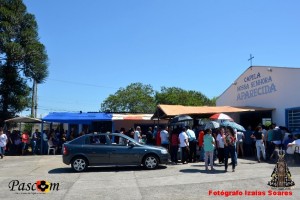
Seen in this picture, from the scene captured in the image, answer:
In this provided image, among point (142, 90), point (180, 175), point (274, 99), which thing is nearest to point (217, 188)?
point (180, 175)

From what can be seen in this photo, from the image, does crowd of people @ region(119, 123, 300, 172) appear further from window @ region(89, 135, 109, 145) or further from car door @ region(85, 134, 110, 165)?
car door @ region(85, 134, 110, 165)

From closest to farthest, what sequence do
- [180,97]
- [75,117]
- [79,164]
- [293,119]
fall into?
1. [79,164]
2. [293,119]
3. [75,117]
4. [180,97]

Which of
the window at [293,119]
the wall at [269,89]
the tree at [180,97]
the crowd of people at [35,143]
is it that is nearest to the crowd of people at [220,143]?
the window at [293,119]

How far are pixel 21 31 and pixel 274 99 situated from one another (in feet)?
64.5

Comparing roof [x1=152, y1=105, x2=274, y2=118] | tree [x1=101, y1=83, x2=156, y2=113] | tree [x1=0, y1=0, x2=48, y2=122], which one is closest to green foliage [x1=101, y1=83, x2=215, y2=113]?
tree [x1=101, y1=83, x2=156, y2=113]

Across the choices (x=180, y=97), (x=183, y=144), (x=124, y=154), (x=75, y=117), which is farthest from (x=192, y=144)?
(x=180, y=97)

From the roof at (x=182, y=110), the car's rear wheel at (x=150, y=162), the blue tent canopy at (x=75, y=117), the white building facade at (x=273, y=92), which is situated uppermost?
the white building facade at (x=273, y=92)

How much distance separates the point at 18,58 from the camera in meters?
27.9

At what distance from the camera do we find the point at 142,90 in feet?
193

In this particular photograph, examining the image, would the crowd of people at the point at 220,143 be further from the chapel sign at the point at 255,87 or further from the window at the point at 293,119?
the chapel sign at the point at 255,87

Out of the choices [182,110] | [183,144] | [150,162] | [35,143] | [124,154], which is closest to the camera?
[124,154]

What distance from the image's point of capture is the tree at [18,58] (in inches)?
1097

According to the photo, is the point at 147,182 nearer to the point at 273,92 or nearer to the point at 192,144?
the point at 192,144

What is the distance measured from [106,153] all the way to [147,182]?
10.7 feet
